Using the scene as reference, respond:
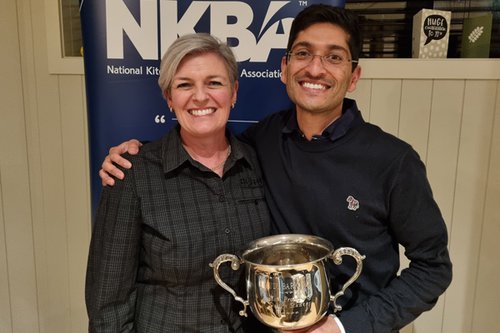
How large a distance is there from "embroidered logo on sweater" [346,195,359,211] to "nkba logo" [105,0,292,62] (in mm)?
708

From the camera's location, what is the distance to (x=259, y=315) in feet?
3.57

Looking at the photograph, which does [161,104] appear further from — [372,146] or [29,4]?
[29,4]

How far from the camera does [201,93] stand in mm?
1197

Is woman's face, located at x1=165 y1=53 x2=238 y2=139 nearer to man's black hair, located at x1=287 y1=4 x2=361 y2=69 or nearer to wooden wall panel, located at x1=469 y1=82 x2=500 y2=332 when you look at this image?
man's black hair, located at x1=287 y1=4 x2=361 y2=69

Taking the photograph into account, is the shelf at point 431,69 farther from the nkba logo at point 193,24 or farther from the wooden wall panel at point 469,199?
the nkba logo at point 193,24

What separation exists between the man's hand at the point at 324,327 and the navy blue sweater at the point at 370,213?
0.03 meters

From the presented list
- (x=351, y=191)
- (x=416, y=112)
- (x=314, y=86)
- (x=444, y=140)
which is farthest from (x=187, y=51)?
(x=444, y=140)

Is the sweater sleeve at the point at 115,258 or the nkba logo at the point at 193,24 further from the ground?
the nkba logo at the point at 193,24

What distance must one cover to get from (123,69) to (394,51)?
→ 1.20 meters

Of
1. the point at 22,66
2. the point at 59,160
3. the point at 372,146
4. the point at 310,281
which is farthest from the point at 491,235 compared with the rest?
the point at 22,66

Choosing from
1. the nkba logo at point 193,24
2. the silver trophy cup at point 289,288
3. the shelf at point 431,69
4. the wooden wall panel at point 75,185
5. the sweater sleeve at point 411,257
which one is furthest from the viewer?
the wooden wall panel at point 75,185

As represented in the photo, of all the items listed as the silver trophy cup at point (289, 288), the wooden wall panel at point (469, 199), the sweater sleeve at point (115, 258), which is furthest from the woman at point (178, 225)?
the wooden wall panel at point (469, 199)

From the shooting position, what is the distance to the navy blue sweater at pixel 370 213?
45.7 inches

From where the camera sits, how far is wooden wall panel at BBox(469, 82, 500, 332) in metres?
2.01
